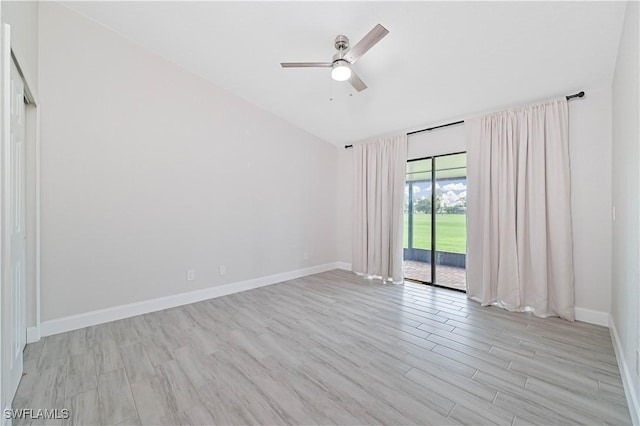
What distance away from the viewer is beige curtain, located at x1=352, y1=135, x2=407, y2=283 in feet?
14.1

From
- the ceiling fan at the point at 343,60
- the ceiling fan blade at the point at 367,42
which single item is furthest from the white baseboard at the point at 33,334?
the ceiling fan blade at the point at 367,42

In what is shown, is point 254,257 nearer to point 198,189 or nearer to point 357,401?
point 198,189

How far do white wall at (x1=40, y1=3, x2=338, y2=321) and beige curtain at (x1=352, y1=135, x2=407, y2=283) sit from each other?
1.49 meters

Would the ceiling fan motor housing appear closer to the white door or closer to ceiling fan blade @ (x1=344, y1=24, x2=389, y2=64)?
ceiling fan blade @ (x1=344, y1=24, x2=389, y2=64)

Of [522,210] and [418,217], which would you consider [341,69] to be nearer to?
[522,210]

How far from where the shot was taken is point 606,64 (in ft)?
7.82

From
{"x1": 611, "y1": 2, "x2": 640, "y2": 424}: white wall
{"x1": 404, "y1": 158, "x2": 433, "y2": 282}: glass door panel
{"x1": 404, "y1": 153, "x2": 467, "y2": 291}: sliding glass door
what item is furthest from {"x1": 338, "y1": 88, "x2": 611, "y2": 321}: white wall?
{"x1": 404, "y1": 158, "x2": 433, "y2": 282}: glass door panel

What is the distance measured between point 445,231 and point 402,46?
2.89 metres

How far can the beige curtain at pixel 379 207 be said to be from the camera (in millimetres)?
4293

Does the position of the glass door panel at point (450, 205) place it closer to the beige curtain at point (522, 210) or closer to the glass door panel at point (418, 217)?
the glass door panel at point (418, 217)

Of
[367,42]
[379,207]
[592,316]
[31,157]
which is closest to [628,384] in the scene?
[592,316]

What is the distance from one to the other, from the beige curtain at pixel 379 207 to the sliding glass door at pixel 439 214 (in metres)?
0.32

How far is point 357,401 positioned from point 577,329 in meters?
2.59

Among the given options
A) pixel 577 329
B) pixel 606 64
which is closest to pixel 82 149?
pixel 606 64
